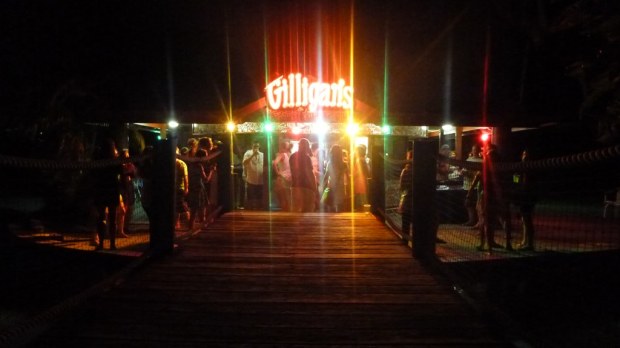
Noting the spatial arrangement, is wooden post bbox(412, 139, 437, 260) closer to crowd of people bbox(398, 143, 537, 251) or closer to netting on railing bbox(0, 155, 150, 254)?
crowd of people bbox(398, 143, 537, 251)

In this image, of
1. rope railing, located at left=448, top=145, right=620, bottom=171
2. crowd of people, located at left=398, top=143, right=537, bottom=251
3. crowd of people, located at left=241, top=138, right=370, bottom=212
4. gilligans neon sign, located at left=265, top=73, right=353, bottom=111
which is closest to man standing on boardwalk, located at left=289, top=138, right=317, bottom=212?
crowd of people, located at left=241, top=138, right=370, bottom=212

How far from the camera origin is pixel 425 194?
474 centimetres

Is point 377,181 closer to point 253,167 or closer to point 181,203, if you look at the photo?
point 181,203

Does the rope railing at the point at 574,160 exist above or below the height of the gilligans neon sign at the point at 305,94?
below

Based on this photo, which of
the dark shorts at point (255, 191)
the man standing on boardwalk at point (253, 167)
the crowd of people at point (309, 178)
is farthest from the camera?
the dark shorts at point (255, 191)

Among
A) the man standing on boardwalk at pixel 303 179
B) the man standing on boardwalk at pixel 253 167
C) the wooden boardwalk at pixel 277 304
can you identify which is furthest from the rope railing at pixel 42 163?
the man standing on boardwalk at pixel 253 167

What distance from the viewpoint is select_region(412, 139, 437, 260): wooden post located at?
471 cm

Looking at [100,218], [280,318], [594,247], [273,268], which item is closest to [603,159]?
[280,318]

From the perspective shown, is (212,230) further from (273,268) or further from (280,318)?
(280,318)

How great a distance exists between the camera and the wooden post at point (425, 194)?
15.5ft

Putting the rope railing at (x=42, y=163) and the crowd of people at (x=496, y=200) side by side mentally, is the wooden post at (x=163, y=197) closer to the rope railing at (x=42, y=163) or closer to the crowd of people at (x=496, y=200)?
the rope railing at (x=42, y=163)

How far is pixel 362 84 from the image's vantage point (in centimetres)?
1255

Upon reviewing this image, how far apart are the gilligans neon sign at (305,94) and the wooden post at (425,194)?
16.0 feet

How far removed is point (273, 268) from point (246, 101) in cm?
780
